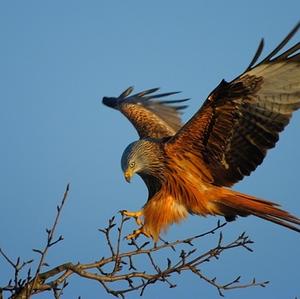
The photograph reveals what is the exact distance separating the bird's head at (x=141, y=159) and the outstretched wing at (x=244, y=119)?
0.70 feet

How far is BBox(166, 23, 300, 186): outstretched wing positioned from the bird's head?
0.70 feet

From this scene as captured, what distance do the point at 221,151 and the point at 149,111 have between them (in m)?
3.48

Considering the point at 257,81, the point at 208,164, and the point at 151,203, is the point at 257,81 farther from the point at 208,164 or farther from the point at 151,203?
the point at 151,203

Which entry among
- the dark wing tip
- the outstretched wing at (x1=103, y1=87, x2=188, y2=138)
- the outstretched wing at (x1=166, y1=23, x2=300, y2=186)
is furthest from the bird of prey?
the dark wing tip

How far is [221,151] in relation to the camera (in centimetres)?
734

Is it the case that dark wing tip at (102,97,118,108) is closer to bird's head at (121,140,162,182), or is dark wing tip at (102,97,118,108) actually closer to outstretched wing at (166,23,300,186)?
bird's head at (121,140,162,182)

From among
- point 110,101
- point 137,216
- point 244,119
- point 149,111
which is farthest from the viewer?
point 110,101

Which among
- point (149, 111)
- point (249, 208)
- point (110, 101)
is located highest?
point (110, 101)

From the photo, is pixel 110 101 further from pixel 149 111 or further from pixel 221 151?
pixel 221 151

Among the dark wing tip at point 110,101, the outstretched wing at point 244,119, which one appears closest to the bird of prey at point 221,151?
the outstretched wing at point 244,119

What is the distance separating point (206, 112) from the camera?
6738mm

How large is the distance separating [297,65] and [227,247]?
7.38 feet

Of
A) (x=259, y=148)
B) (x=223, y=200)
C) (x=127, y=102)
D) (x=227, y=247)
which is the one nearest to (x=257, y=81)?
(x=259, y=148)

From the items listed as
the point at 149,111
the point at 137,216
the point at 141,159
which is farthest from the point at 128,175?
the point at 149,111
